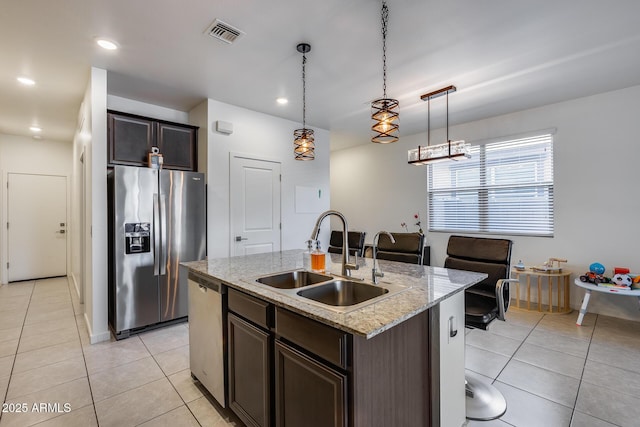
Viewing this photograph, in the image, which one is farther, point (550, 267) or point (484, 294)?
point (550, 267)

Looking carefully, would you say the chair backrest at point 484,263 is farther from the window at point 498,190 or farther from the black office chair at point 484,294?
the window at point 498,190

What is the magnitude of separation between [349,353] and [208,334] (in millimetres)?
1260

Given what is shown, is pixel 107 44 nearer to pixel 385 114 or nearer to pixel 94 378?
pixel 385 114

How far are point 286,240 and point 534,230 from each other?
11.6ft

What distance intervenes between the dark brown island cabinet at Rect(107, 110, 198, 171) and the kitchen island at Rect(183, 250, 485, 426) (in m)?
2.37

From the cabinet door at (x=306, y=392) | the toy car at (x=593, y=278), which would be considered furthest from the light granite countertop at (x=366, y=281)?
the toy car at (x=593, y=278)

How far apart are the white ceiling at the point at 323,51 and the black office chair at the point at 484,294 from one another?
169 cm

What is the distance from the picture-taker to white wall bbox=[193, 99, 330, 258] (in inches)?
151

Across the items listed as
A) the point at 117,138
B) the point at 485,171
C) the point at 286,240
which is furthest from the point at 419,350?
the point at 485,171

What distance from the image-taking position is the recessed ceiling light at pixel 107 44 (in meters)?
2.51

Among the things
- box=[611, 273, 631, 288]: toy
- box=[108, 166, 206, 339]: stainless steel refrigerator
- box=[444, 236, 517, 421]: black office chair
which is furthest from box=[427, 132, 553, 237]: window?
box=[108, 166, 206, 339]: stainless steel refrigerator

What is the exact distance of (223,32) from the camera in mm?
2379

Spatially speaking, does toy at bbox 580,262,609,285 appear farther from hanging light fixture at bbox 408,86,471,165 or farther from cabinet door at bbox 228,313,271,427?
cabinet door at bbox 228,313,271,427

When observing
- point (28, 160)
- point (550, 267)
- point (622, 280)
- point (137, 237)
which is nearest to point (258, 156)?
point (137, 237)
